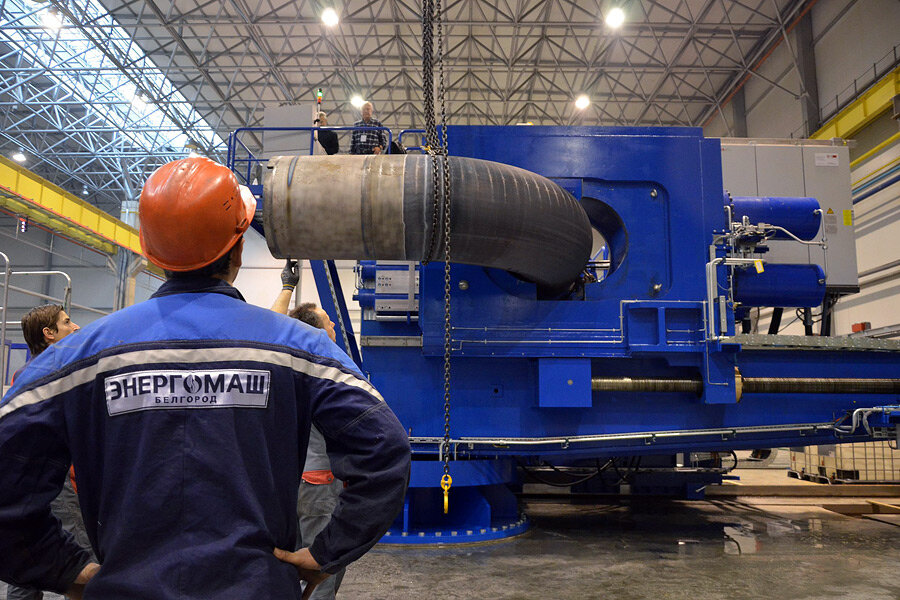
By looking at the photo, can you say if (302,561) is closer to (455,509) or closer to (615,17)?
(455,509)

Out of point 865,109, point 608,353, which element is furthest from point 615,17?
point 608,353

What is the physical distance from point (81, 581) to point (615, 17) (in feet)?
38.2

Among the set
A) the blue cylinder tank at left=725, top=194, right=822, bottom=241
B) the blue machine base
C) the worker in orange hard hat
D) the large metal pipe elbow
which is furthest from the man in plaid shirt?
the worker in orange hard hat

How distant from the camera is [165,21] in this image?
1137cm

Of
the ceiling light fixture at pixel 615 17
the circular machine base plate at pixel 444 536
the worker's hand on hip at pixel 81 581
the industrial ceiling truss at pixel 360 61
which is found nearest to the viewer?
the worker's hand on hip at pixel 81 581

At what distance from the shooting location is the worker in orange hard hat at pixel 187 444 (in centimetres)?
101

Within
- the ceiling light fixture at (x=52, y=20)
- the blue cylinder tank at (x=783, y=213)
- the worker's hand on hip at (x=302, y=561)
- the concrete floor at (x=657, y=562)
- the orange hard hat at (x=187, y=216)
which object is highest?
the ceiling light fixture at (x=52, y=20)

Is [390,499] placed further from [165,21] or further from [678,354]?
[165,21]

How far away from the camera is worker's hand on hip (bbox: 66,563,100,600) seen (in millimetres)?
1113

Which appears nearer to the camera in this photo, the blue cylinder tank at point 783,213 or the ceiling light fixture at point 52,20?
the blue cylinder tank at point 783,213

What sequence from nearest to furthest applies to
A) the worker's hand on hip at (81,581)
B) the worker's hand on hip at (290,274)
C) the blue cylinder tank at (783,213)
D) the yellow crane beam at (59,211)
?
the worker's hand on hip at (81,581)
the worker's hand on hip at (290,274)
the blue cylinder tank at (783,213)
the yellow crane beam at (59,211)

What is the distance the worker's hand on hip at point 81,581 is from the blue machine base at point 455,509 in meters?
3.32

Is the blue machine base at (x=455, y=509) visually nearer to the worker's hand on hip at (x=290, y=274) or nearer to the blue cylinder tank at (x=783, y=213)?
the worker's hand on hip at (x=290, y=274)

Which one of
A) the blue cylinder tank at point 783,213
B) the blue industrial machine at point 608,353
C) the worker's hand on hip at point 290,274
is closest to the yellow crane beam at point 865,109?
the blue cylinder tank at point 783,213
